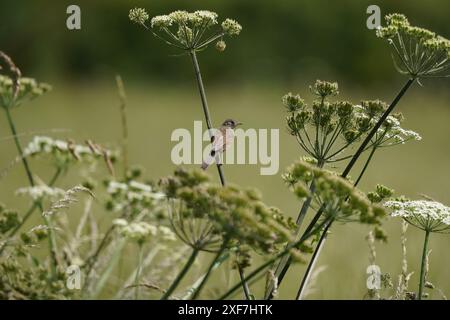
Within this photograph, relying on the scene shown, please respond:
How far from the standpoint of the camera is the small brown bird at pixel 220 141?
2.32 metres

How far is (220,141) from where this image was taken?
2.38 meters

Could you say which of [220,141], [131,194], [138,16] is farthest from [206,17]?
[131,194]

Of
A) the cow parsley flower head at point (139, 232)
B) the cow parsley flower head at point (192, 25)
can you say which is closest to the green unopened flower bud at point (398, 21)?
the cow parsley flower head at point (192, 25)

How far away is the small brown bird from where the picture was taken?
232cm

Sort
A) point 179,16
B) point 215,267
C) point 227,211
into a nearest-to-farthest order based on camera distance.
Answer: point 227,211 < point 215,267 < point 179,16

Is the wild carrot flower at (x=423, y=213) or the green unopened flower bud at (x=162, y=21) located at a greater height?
the green unopened flower bud at (x=162, y=21)

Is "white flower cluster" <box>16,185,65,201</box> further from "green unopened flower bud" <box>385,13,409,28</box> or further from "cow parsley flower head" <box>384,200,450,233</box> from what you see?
"green unopened flower bud" <box>385,13,409,28</box>

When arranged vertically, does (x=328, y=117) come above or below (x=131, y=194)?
above

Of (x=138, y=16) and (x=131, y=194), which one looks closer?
(x=138, y=16)

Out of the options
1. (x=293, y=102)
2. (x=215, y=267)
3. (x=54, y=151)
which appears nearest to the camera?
(x=215, y=267)

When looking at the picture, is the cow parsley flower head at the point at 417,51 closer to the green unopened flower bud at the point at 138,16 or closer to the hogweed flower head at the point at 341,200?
the hogweed flower head at the point at 341,200

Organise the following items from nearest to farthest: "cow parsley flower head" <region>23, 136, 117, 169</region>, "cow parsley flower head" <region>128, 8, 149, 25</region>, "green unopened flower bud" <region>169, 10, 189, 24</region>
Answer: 1. "green unopened flower bud" <region>169, 10, 189, 24</region>
2. "cow parsley flower head" <region>128, 8, 149, 25</region>
3. "cow parsley flower head" <region>23, 136, 117, 169</region>

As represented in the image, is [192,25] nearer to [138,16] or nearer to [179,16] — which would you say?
Result: [179,16]

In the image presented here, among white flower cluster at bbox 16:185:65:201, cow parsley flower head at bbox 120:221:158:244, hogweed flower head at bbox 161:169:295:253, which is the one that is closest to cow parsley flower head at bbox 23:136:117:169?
white flower cluster at bbox 16:185:65:201
